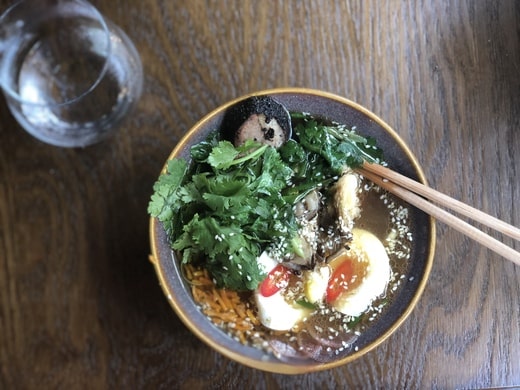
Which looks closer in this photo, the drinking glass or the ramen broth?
the ramen broth

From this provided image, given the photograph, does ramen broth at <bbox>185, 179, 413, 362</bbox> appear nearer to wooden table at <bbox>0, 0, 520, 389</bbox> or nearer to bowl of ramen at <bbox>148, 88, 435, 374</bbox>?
bowl of ramen at <bbox>148, 88, 435, 374</bbox>

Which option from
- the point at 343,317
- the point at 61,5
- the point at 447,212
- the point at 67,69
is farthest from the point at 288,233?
the point at 61,5

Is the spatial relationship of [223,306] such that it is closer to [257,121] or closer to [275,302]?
[275,302]

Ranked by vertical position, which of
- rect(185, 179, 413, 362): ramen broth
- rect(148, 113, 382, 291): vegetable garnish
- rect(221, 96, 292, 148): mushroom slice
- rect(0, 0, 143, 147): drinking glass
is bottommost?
rect(185, 179, 413, 362): ramen broth

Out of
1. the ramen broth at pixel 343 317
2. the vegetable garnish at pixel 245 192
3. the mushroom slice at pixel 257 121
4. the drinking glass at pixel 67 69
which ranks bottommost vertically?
the ramen broth at pixel 343 317

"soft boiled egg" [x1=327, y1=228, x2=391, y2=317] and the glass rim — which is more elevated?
the glass rim

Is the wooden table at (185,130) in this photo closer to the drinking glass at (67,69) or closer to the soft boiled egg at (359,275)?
the drinking glass at (67,69)

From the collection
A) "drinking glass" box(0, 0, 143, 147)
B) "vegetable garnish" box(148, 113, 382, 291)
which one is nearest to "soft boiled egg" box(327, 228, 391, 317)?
"vegetable garnish" box(148, 113, 382, 291)

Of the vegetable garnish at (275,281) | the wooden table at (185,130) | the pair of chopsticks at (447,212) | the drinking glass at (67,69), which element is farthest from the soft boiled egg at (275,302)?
the drinking glass at (67,69)

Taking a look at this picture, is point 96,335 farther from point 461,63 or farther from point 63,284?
point 461,63
